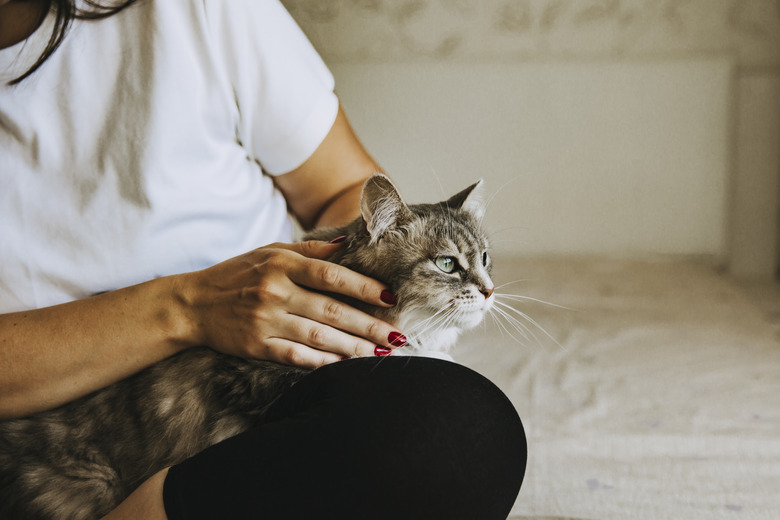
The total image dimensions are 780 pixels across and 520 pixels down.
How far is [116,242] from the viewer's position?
39.4 inches

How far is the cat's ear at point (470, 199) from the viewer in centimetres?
111

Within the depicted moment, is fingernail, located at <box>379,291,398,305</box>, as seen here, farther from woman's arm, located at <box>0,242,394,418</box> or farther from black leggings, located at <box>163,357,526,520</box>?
black leggings, located at <box>163,357,526,520</box>

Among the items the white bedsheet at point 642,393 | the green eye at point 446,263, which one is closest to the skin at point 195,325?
the green eye at point 446,263

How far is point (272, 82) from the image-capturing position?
1107 mm

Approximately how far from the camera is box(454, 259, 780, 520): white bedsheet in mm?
970

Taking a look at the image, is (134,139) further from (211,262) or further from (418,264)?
(418,264)

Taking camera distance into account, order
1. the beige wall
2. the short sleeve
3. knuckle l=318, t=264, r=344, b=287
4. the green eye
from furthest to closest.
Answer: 1. the beige wall
2. the short sleeve
3. the green eye
4. knuckle l=318, t=264, r=344, b=287

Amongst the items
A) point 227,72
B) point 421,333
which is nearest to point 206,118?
point 227,72

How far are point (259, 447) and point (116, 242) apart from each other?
455mm

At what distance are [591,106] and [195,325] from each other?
1.47m

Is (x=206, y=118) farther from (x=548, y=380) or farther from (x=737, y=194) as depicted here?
(x=737, y=194)

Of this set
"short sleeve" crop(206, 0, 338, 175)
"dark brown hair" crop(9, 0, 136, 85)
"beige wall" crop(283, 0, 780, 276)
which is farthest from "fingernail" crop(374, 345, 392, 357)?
"beige wall" crop(283, 0, 780, 276)

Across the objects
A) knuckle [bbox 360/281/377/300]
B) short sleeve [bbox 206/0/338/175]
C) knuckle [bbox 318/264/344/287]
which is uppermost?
short sleeve [bbox 206/0/338/175]

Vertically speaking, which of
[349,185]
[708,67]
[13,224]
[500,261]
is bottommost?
[500,261]
